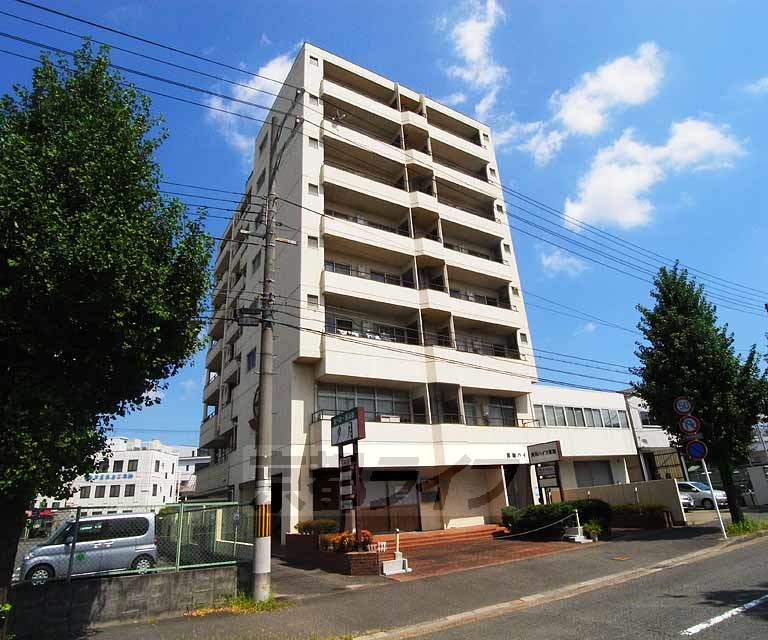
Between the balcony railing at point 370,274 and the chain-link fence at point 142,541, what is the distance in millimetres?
14304

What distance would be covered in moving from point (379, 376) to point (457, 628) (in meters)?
14.5

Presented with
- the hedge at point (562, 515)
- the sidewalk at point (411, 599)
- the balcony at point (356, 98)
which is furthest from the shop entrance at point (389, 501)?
the balcony at point (356, 98)

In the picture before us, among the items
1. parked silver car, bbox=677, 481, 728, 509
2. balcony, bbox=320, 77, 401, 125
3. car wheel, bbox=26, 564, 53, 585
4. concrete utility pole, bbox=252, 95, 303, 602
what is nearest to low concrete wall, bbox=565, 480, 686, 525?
parked silver car, bbox=677, 481, 728, 509

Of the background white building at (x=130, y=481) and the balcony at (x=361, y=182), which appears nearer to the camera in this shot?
the balcony at (x=361, y=182)

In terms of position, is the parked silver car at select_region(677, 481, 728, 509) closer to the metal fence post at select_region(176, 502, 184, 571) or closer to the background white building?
the metal fence post at select_region(176, 502, 184, 571)

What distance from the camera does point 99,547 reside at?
1271 cm

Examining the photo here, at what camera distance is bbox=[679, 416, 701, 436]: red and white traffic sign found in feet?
50.9

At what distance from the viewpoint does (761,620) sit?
6566 millimetres

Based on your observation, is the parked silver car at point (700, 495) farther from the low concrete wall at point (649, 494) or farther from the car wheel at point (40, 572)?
the car wheel at point (40, 572)

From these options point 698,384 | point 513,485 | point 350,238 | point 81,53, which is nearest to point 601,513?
point 698,384

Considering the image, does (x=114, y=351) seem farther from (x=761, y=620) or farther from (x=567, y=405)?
(x=567, y=405)

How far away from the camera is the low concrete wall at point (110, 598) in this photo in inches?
328

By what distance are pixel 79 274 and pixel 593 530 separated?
16.9 meters

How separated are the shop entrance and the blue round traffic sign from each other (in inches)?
458
